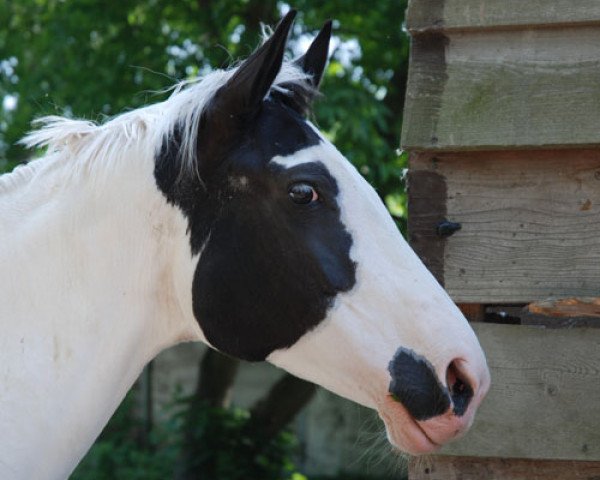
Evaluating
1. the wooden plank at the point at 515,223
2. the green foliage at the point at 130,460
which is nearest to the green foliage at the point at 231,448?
the green foliage at the point at 130,460

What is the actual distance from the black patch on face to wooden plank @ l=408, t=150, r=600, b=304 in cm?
81

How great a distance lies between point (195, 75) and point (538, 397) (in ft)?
15.0

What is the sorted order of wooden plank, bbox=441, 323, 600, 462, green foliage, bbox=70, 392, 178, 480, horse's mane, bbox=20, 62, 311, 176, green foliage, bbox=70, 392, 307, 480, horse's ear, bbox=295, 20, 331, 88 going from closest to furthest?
horse's mane, bbox=20, 62, 311, 176, horse's ear, bbox=295, 20, 331, 88, wooden plank, bbox=441, 323, 600, 462, green foliage, bbox=70, 392, 178, 480, green foliage, bbox=70, 392, 307, 480

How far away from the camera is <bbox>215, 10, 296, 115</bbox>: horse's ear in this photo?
2285mm

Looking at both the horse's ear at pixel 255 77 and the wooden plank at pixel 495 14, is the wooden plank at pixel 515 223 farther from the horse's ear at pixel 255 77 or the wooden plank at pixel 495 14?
the horse's ear at pixel 255 77

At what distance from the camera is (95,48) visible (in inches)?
293

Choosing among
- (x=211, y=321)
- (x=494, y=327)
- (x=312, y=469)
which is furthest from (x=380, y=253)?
(x=312, y=469)

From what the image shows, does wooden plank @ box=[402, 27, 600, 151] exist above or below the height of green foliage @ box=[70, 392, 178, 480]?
above

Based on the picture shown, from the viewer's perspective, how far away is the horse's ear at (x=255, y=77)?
2.29 meters

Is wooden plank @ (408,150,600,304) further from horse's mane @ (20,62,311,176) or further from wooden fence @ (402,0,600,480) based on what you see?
horse's mane @ (20,62,311,176)

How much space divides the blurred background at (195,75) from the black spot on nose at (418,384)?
4082mm

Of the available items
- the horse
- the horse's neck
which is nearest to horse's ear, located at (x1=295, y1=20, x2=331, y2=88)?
the horse

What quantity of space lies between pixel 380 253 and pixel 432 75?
1.02 metres

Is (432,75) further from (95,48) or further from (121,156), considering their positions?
(95,48)
